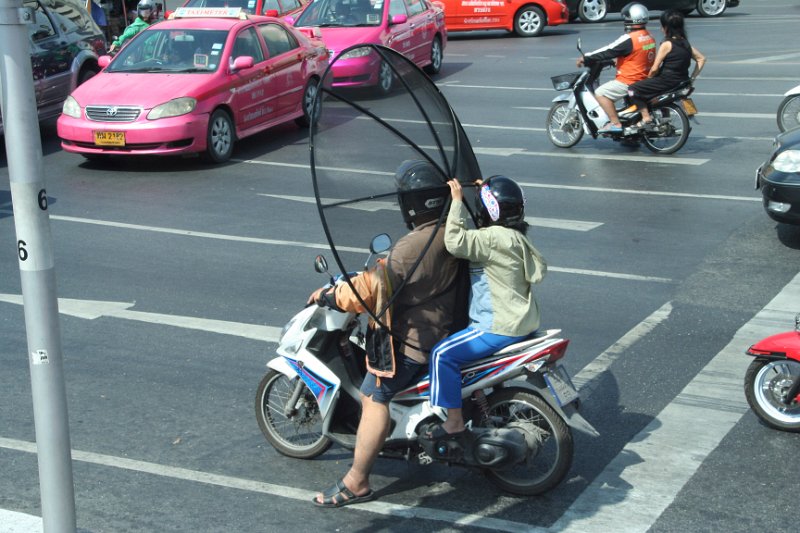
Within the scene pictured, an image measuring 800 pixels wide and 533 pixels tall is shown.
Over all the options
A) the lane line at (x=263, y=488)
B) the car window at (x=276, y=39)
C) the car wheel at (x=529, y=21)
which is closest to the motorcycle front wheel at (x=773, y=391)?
the lane line at (x=263, y=488)

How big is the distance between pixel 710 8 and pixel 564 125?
52.5 ft

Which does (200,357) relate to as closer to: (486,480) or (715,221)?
(486,480)

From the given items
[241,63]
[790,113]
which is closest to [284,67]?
[241,63]

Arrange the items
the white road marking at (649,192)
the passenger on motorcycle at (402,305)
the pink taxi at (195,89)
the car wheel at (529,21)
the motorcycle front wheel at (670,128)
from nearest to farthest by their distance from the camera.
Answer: the passenger on motorcycle at (402,305), the white road marking at (649,192), the pink taxi at (195,89), the motorcycle front wheel at (670,128), the car wheel at (529,21)

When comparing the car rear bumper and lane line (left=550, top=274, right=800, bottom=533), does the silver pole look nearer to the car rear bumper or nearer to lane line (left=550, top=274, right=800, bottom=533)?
lane line (left=550, top=274, right=800, bottom=533)

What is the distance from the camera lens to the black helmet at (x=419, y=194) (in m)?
5.30

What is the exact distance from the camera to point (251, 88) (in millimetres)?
14938

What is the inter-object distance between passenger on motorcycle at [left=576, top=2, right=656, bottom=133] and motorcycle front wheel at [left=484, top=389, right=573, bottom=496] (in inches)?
358

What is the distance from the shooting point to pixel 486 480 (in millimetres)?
5762

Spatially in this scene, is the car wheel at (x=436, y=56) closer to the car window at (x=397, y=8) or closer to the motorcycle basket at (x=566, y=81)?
the car window at (x=397, y=8)

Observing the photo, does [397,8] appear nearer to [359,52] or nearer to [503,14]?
[503,14]

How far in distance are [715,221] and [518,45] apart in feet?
48.5

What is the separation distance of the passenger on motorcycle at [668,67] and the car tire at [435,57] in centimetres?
758

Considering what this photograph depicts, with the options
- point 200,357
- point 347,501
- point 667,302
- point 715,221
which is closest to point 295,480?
point 347,501
